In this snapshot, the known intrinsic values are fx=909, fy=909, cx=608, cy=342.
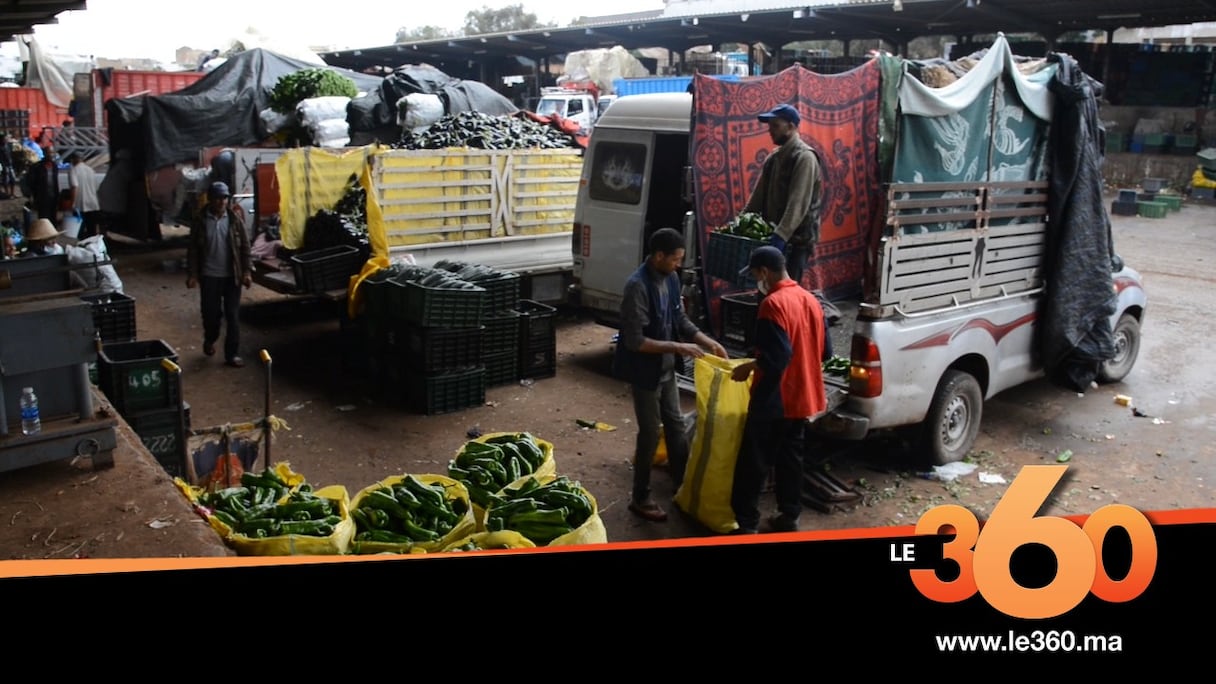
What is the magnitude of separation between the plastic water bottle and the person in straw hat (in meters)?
4.15

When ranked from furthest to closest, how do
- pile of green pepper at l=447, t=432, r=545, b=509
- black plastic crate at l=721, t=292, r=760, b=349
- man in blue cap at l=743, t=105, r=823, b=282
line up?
1. man in blue cap at l=743, t=105, r=823, b=282
2. black plastic crate at l=721, t=292, r=760, b=349
3. pile of green pepper at l=447, t=432, r=545, b=509

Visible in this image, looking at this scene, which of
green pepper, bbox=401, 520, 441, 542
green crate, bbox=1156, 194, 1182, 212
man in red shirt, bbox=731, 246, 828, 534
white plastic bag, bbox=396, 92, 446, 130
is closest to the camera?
green pepper, bbox=401, 520, 441, 542

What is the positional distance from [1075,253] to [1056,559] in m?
5.06

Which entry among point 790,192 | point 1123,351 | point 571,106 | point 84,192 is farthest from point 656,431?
point 571,106

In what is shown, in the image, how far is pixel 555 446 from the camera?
23.3ft

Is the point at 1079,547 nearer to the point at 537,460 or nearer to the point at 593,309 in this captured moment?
the point at 537,460

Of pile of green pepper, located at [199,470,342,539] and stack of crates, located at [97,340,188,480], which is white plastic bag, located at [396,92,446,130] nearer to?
stack of crates, located at [97,340,188,480]

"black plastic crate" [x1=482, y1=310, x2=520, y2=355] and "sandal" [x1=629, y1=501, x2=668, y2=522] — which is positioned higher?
"black plastic crate" [x1=482, y1=310, x2=520, y2=355]

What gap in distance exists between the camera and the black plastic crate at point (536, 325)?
859cm

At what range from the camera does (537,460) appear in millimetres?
5211

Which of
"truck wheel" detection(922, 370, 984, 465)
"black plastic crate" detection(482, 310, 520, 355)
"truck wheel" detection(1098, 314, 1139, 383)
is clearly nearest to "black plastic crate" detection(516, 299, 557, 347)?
"black plastic crate" detection(482, 310, 520, 355)

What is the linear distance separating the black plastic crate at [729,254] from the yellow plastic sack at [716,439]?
1.32 m

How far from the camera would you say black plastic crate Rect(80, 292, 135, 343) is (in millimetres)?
7676

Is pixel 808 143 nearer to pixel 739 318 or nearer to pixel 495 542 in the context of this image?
pixel 739 318
